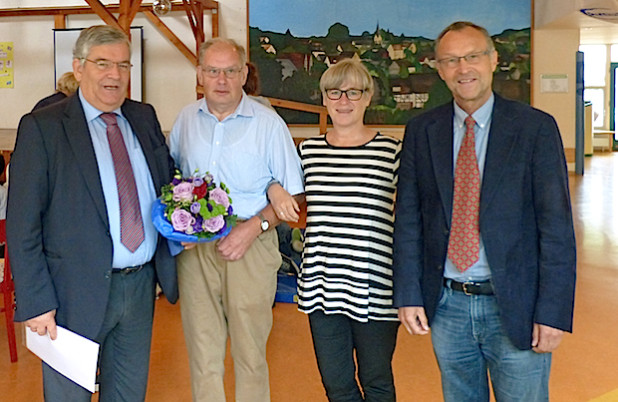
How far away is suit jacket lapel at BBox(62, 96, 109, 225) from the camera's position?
2383 mm

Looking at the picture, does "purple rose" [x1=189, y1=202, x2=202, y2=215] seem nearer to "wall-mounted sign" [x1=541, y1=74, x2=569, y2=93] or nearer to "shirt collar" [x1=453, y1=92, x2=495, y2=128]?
"shirt collar" [x1=453, y1=92, x2=495, y2=128]

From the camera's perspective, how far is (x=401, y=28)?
11.8 m

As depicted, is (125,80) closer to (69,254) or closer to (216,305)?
(69,254)

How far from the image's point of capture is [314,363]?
430 cm

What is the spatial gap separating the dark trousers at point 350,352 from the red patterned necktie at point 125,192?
785 mm

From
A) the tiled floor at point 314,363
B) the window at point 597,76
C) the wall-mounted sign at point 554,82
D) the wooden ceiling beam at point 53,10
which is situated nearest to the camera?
the tiled floor at point 314,363

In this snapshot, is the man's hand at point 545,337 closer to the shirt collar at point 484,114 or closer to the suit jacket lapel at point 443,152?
the suit jacket lapel at point 443,152

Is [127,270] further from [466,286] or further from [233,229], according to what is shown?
[466,286]

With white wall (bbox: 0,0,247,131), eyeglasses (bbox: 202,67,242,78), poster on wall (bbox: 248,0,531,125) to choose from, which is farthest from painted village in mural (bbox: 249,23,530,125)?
eyeglasses (bbox: 202,67,242,78)

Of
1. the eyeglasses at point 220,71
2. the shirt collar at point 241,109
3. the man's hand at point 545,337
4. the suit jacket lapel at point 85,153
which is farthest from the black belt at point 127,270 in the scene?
the man's hand at point 545,337

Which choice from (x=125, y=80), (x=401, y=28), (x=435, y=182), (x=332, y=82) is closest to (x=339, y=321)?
(x=435, y=182)

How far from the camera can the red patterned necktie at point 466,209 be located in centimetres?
219

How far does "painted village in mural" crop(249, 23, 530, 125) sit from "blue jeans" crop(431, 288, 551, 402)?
971 centimetres

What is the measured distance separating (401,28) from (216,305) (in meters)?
9.78
